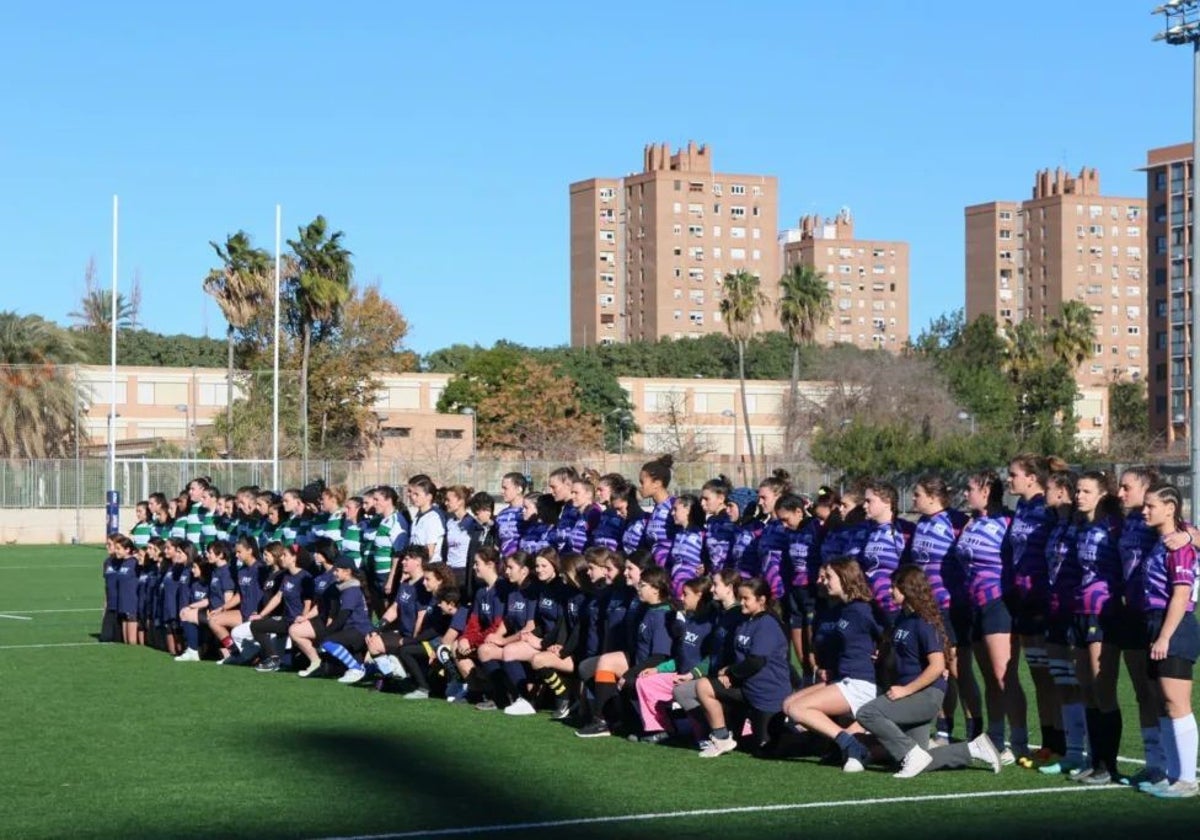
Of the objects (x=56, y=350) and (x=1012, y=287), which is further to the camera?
(x=1012, y=287)

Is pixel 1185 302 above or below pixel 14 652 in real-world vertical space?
above

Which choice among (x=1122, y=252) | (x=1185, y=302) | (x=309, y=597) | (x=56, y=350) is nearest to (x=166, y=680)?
(x=309, y=597)

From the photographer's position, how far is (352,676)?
1582 cm

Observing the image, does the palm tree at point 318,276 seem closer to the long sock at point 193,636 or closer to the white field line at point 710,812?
the long sock at point 193,636

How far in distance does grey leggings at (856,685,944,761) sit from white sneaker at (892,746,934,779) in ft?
0.11

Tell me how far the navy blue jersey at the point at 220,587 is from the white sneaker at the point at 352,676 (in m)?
2.58

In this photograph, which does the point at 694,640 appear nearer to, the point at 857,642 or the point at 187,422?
the point at 857,642

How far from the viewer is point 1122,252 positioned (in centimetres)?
15862

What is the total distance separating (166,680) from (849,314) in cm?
16086

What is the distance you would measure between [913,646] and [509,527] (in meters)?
5.95

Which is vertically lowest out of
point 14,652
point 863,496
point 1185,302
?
point 14,652

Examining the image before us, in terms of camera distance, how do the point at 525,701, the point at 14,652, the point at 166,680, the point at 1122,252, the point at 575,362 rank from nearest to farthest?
the point at 525,701 < the point at 166,680 < the point at 14,652 < the point at 575,362 < the point at 1122,252

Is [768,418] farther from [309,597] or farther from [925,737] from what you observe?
[925,737]

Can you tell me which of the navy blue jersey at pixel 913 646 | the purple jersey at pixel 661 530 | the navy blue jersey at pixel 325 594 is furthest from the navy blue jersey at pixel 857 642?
the navy blue jersey at pixel 325 594
